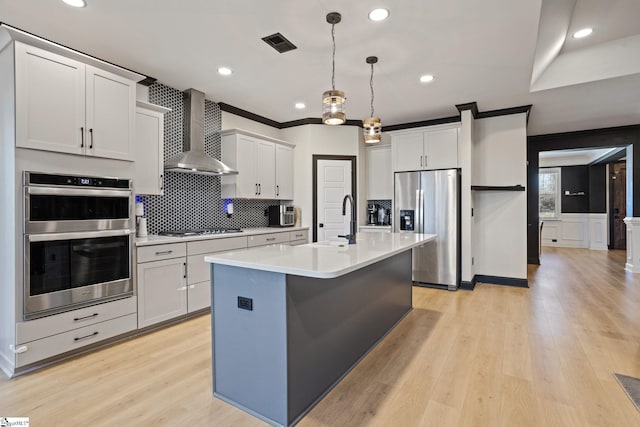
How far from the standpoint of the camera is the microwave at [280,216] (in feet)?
16.6

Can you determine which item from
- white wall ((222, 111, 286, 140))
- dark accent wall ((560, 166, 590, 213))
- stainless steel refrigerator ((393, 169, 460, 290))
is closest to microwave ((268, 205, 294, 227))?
white wall ((222, 111, 286, 140))

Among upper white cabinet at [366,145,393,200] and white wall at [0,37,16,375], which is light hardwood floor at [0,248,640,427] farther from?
upper white cabinet at [366,145,393,200]

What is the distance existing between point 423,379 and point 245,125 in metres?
4.13

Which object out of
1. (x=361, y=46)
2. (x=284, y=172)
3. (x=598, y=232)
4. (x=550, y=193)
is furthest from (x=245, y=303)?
(x=550, y=193)

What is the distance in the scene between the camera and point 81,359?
2.55 metres

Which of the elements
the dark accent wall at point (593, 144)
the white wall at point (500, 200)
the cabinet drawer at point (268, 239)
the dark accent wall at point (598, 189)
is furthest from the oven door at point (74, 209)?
the dark accent wall at point (598, 189)

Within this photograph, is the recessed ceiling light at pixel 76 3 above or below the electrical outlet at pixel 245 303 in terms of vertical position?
above

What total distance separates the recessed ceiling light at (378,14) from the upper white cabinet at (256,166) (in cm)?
247

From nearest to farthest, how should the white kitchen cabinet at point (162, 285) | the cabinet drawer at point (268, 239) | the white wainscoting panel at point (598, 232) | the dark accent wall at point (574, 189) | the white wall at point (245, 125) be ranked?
the white kitchen cabinet at point (162, 285) < the cabinet drawer at point (268, 239) < the white wall at point (245, 125) < the white wainscoting panel at point (598, 232) < the dark accent wall at point (574, 189)

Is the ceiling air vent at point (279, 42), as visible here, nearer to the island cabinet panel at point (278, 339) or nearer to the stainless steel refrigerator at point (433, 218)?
the island cabinet panel at point (278, 339)

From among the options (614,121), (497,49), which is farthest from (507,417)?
(614,121)

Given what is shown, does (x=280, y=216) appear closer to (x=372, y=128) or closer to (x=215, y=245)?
(x=215, y=245)

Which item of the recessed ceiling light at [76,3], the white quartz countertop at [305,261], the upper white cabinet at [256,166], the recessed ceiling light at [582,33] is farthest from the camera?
the upper white cabinet at [256,166]

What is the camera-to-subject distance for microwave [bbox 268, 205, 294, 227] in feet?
16.6
